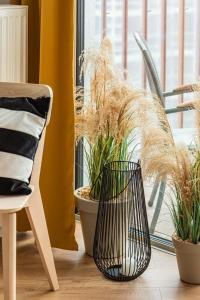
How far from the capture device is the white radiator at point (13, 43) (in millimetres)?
3195

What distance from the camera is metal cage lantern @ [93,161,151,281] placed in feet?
10.2

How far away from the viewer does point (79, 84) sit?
12.0 feet

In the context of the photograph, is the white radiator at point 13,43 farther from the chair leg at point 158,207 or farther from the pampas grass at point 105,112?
the chair leg at point 158,207

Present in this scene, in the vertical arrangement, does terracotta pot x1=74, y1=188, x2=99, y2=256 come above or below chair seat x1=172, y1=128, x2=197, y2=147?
below

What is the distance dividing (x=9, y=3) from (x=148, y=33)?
2.56ft

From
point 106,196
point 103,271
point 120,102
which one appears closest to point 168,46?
point 120,102

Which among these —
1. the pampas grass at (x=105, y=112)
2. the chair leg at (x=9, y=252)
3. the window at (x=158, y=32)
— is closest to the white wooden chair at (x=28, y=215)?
the chair leg at (x=9, y=252)

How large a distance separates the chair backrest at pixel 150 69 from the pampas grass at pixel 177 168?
10.9 inches

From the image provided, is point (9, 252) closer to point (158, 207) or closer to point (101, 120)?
point (101, 120)

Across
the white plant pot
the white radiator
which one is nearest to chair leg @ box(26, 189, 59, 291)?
the white plant pot

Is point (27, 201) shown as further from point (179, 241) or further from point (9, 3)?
point (9, 3)

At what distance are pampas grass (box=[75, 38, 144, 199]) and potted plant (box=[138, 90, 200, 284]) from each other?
0.42 feet

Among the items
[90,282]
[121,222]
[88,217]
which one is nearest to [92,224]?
[88,217]

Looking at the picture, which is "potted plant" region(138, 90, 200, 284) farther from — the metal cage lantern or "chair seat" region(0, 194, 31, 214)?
"chair seat" region(0, 194, 31, 214)
